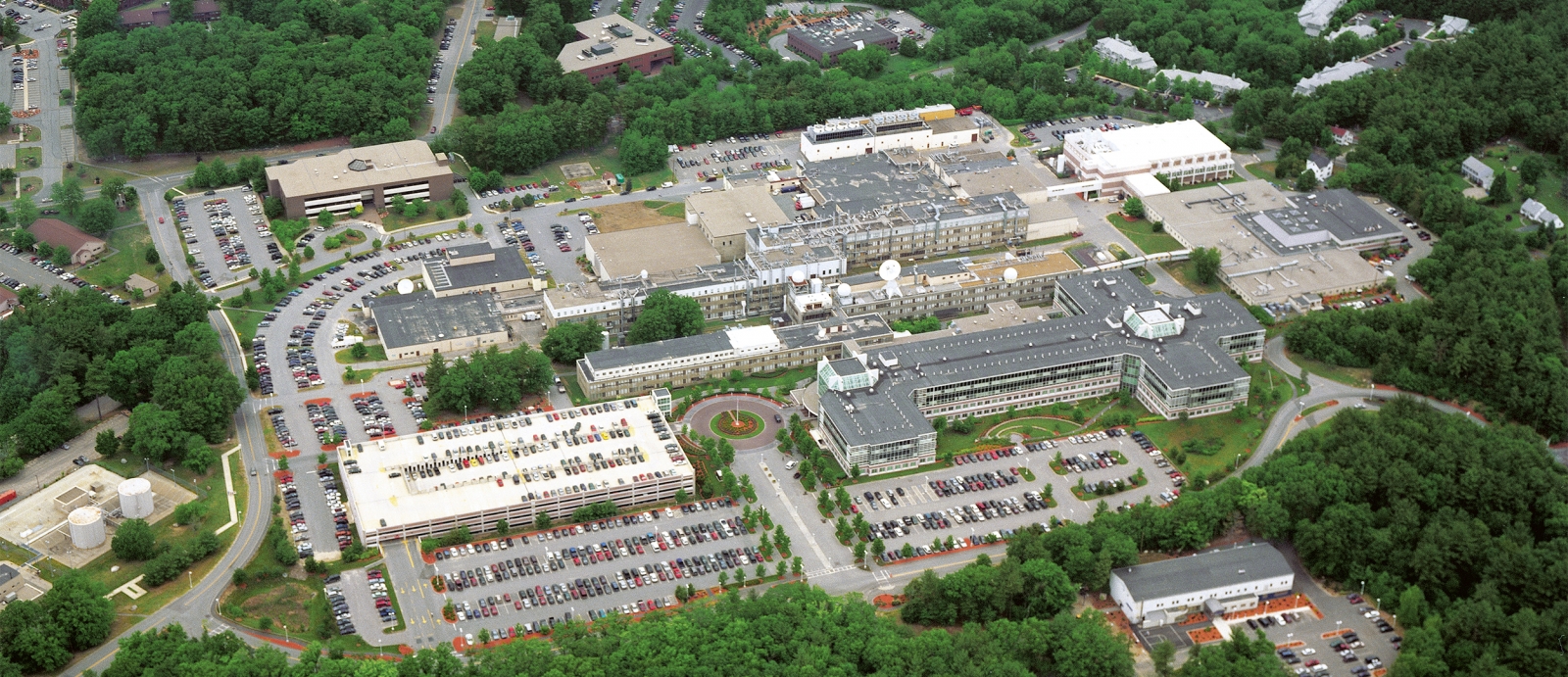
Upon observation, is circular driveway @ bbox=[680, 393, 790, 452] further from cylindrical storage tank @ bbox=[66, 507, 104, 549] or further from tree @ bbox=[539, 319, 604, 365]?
cylindrical storage tank @ bbox=[66, 507, 104, 549]

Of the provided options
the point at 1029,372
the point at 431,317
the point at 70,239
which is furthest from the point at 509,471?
the point at 70,239

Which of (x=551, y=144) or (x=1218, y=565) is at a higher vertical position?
(x=1218, y=565)

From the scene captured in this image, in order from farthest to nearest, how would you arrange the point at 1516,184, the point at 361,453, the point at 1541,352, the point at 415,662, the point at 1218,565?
1. the point at 1516,184
2. the point at 1541,352
3. the point at 361,453
4. the point at 1218,565
5. the point at 415,662

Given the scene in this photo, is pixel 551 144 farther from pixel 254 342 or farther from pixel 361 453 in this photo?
pixel 361 453

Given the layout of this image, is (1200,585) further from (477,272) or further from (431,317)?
(477,272)

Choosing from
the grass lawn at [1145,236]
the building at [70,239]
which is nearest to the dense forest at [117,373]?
the building at [70,239]

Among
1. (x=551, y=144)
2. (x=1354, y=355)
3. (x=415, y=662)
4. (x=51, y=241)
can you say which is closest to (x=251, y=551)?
(x=415, y=662)
